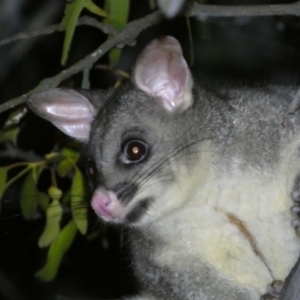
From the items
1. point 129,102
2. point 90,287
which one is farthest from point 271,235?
point 90,287

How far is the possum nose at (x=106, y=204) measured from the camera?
371 cm

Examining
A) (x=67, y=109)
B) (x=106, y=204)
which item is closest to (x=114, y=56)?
(x=67, y=109)

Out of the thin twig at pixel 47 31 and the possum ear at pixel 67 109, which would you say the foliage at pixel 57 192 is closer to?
the thin twig at pixel 47 31

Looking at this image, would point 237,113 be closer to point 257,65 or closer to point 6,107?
point 6,107

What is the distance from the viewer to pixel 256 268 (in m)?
3.95

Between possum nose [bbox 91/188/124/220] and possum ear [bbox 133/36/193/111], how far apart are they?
50cm

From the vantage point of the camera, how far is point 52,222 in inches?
171

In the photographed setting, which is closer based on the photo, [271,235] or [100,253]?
[271,235]

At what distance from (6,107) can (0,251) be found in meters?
2.70

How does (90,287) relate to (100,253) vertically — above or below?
below

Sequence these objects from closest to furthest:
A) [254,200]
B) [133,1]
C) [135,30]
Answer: [254,200]
[135,30]
[133,1]

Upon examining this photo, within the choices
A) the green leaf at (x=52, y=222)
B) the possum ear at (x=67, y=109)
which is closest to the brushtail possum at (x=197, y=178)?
the possum ear at (x=67, y=109)

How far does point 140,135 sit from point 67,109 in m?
0.45

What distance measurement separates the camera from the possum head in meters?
3.78
